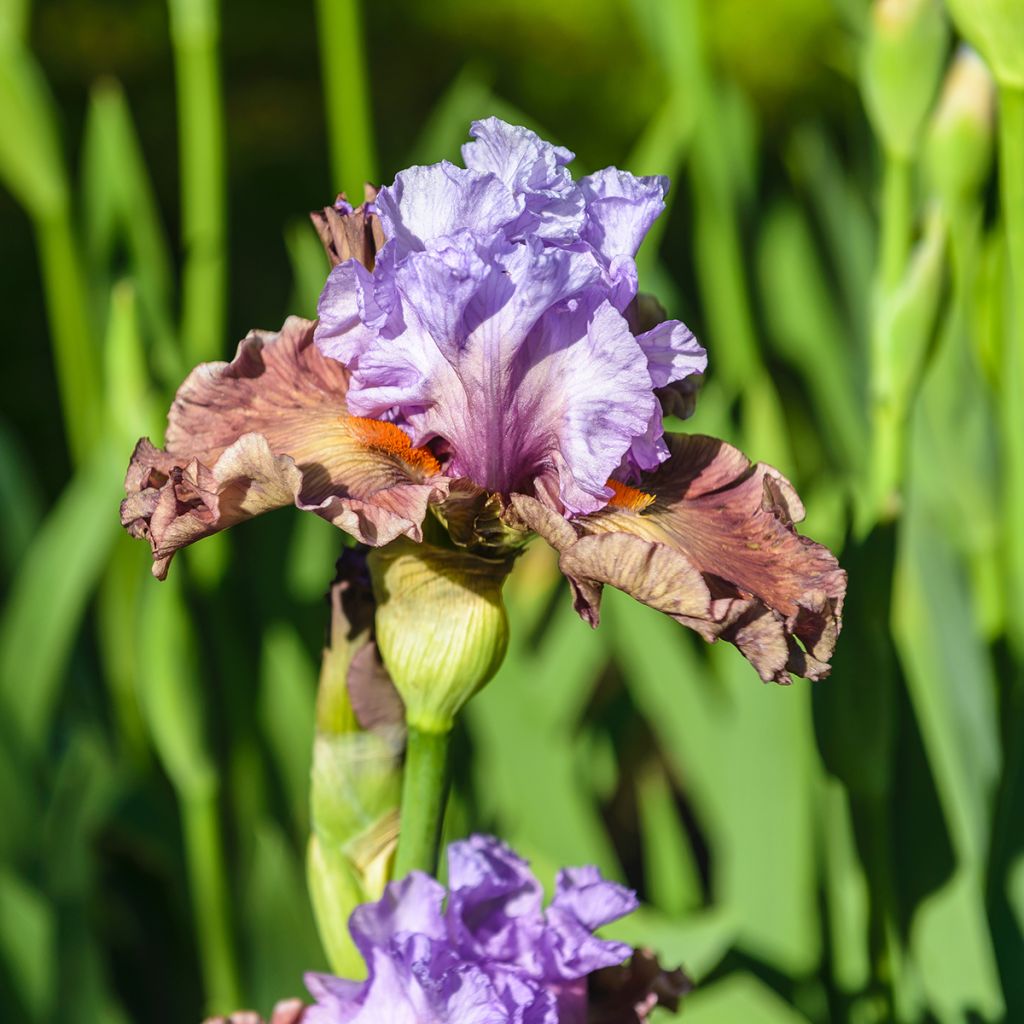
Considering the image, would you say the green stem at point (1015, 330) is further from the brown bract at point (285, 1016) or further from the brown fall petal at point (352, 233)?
the brown bract at point (285, 1016)

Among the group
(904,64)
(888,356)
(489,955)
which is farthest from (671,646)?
(489,955)

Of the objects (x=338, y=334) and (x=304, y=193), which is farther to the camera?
(x=304, y=193)

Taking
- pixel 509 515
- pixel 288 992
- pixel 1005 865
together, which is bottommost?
pixel 288 992

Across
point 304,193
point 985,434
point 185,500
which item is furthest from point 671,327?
point 304,193

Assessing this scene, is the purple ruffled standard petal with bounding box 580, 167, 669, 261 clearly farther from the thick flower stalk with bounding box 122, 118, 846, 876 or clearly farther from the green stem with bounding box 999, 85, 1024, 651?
the green stem with bounding box 999, 85, 1024, 651

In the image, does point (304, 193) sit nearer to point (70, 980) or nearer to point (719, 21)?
point (719, 21)

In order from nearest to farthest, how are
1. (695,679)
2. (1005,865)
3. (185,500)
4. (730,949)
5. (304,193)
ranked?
(185,500) < (1005,865) < (730,949) < (695,679) < (304,193)

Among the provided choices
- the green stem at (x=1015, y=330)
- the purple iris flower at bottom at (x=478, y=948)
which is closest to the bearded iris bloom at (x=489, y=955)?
the purple iris flower at bottom at (x=478, y=948)

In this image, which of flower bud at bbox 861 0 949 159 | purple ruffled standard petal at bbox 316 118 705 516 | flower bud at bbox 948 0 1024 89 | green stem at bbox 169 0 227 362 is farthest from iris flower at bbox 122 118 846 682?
green stem at bbox 169 0 227 362
